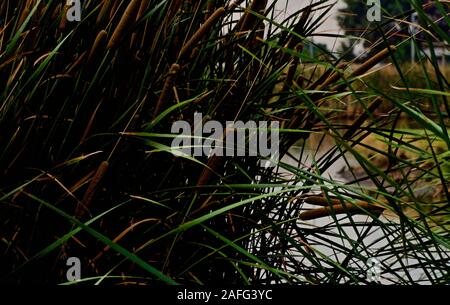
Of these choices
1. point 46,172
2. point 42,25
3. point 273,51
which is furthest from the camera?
point 273,51

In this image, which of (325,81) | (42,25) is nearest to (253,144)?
(325,81)

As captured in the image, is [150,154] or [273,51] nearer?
[150,154]

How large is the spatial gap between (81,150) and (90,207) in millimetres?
91

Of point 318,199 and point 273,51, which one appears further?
point 273,51

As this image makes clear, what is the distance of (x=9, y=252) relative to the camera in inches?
43.5

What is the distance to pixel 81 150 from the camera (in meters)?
1.13

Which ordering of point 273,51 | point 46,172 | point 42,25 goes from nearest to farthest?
point 46,172 → point 42,25 → point 273,51

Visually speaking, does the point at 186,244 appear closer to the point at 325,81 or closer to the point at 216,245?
the point at 216,245
